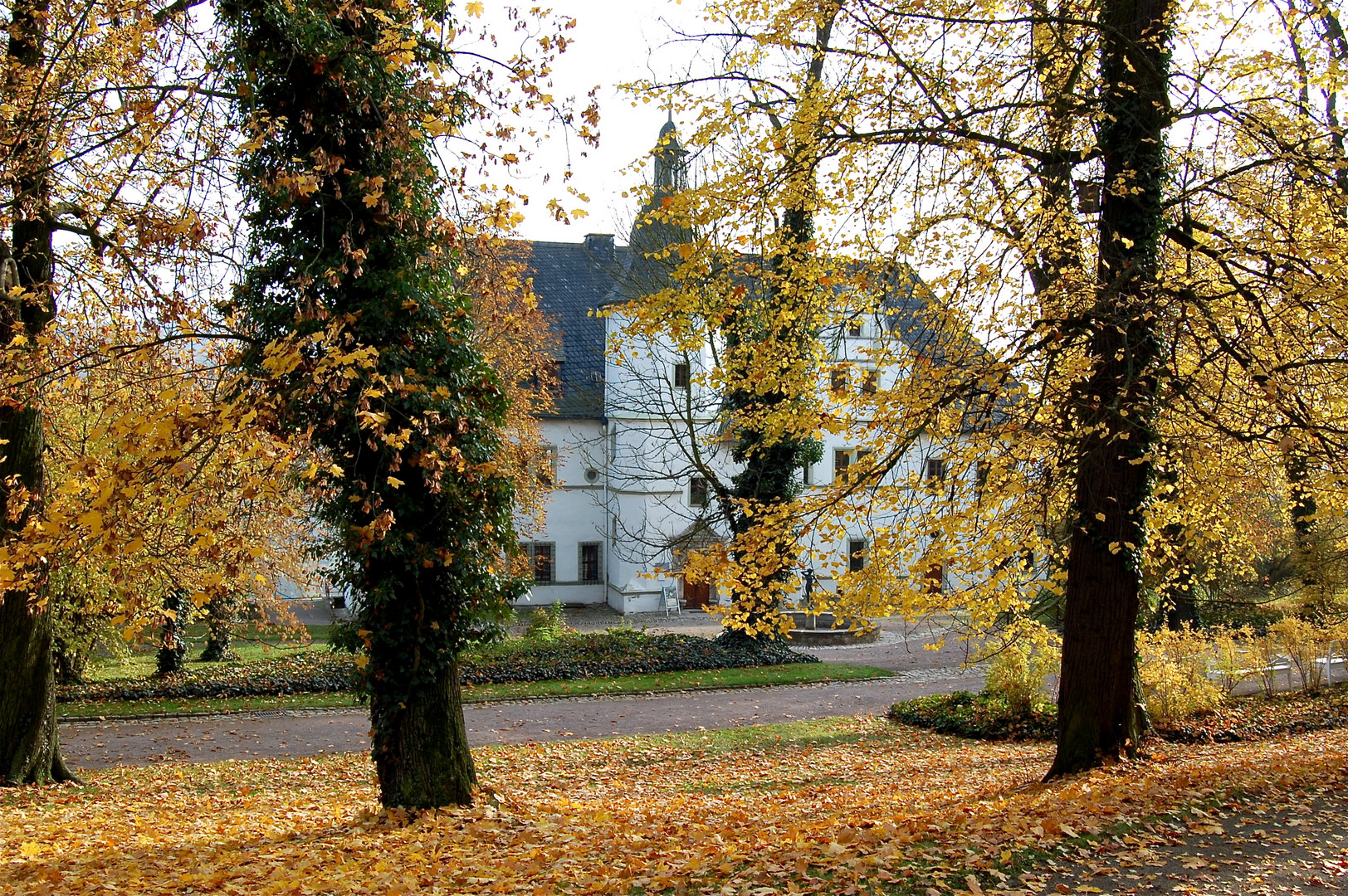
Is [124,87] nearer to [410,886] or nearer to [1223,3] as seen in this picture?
[410,886]

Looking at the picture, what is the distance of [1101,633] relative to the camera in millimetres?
8672

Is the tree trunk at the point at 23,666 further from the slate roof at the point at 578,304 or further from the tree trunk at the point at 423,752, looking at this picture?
the slate roof at the point at 578,304

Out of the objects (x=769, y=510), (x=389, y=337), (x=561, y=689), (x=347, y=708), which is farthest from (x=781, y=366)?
(x=347, y=708)

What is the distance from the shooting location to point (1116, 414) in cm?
759

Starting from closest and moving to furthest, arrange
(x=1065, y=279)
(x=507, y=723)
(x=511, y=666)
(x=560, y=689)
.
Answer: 1. (x=1065, y=279)
2. (x=507, y=723)
3. (x=560, y=689)
4. (x=511, y=666)

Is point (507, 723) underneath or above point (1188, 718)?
underneath

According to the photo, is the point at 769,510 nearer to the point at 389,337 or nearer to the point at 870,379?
the point at 870,379

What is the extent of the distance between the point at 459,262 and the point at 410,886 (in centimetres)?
506

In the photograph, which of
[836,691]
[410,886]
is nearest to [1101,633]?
[410,886]

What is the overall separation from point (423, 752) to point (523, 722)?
7677 millimetres

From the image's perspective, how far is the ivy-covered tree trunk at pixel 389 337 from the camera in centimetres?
713

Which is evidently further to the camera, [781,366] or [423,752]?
[781,366]

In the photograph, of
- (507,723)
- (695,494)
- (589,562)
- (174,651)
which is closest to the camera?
(507,723)

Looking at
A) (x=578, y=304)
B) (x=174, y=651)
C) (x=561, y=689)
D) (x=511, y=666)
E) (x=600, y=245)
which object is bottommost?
(x=561, y=689)
